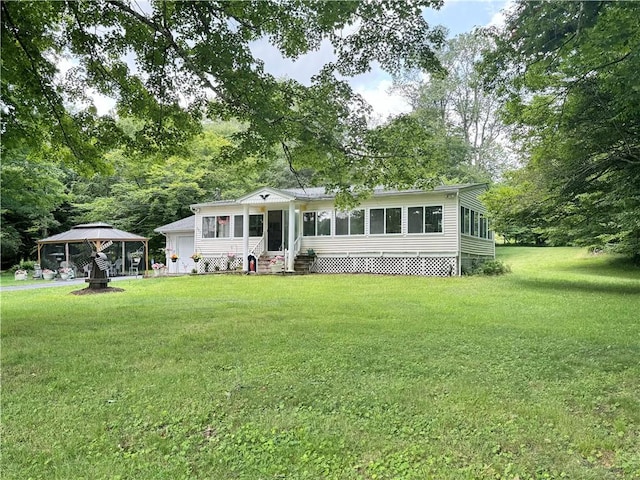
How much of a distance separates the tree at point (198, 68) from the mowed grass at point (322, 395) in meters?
2.95

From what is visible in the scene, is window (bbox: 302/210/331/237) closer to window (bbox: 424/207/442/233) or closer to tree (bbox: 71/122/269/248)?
window (bbox: 424/207/442/233)

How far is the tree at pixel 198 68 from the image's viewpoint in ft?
18.5

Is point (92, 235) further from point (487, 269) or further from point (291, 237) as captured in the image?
point (487, 269)

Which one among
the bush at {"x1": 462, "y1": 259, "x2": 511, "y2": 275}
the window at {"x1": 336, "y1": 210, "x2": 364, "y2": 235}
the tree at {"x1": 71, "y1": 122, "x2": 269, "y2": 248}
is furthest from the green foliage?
the tree at {"x1": 71, "y1": 122, "x2": 269, "y2": 248}

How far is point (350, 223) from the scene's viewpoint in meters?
17.0

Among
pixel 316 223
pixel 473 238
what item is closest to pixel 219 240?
pixel 316 223

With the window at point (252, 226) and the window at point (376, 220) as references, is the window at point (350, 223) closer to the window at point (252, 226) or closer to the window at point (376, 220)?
the window at point (376, 220)

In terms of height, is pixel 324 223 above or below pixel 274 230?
above

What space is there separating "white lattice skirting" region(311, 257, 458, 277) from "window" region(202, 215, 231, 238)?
4.76m

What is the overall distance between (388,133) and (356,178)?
3.15ft

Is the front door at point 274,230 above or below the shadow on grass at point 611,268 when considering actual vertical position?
above

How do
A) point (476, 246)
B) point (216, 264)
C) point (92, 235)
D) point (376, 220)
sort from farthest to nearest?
point (216, 264)
point (92, 235)
point (476, 246)
point (376, 220)

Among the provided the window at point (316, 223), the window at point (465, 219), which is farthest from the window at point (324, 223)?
the window at point (465, 219)

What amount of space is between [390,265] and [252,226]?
6528mm
